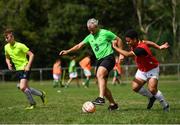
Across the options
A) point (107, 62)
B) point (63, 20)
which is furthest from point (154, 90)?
point (63, 20)

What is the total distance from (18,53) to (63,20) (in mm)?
41625

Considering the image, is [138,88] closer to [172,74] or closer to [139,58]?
[139,58]

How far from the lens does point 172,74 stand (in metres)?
42.2

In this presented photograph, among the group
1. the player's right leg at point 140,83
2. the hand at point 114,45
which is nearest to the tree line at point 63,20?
the player's right leg at point 140,83

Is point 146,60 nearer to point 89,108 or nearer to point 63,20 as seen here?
point 89,108

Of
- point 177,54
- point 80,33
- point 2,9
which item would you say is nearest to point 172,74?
point 177,54

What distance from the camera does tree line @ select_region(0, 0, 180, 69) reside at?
53.0 m

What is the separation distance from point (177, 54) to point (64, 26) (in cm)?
1271

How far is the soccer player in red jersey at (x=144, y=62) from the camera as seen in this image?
37.2ft

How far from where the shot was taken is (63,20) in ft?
181

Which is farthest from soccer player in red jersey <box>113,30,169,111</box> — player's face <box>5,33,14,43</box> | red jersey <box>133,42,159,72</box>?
player's face <box>5,33,14,43</box>

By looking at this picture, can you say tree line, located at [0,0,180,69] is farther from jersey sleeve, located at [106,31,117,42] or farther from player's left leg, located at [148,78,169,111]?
player's left leg, located at [148,78,169,111]

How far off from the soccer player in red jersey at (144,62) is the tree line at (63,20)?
35.1 m

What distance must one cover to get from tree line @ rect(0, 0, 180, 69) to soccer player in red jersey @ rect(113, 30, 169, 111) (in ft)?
115
